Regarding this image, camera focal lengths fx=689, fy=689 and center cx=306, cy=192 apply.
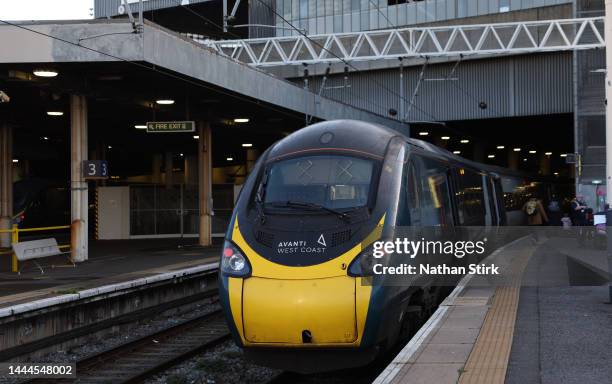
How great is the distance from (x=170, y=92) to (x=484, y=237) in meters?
10.2

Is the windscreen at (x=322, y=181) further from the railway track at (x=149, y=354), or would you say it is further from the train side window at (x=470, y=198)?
the train side window at (x=470, y=198)

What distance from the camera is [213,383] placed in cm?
861

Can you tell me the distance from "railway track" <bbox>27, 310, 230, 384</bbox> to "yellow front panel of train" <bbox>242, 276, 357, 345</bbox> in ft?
8.50

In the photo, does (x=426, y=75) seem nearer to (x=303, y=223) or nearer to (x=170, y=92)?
(x=170, y=92)

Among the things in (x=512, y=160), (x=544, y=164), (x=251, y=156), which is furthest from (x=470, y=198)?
(x=544, y=164)

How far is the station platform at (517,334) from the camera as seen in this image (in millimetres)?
6027

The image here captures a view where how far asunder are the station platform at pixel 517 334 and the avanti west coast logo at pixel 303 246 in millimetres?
1343

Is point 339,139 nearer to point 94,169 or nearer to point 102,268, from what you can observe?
point 102,268

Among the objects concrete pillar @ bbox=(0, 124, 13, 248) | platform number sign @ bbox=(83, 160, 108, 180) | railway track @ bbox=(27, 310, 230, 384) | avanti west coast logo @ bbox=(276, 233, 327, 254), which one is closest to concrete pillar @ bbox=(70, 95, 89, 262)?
platform number sign @ bbox=(83, 160, 108, 180)

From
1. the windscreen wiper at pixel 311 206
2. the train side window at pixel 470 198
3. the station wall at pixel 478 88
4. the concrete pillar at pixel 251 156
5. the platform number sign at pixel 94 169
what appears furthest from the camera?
the concrete pillar at pixel 251 156

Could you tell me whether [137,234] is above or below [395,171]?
below

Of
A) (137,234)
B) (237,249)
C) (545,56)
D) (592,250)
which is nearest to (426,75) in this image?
(545,56)

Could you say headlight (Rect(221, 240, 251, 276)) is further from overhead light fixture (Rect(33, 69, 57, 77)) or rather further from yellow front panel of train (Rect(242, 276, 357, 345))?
overhead light fixture (Rect(33, 69, 57, 77))

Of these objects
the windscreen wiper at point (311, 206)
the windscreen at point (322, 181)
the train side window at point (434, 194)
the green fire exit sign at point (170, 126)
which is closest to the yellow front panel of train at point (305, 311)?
the windscreen wiper at point (311, 206)
